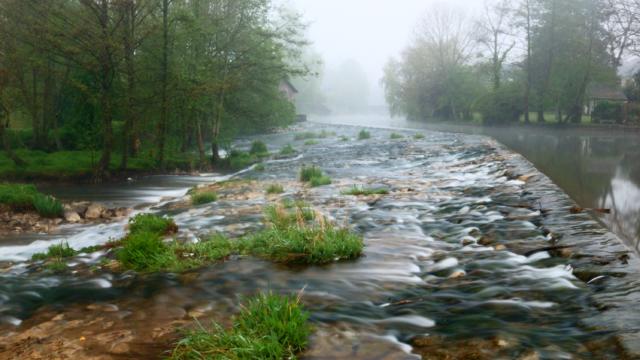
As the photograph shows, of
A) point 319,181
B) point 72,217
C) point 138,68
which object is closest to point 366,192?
point 319,181

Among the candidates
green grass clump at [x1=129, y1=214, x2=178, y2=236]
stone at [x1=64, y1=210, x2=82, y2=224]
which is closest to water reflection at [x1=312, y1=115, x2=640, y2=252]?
green grass clump at [x1=129, y1=214, x2=178, y2=236]

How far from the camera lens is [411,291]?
705 centimetres

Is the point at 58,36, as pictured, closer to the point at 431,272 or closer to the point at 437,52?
the point at 431,272

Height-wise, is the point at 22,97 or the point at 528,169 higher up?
the point at 22,97

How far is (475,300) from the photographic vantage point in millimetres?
6523

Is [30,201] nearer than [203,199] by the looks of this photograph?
Yes

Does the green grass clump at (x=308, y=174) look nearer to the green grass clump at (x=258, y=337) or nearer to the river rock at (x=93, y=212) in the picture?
the river rock at (x=93, y=212)

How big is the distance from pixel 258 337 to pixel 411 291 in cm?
256

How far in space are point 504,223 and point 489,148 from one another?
722 inches

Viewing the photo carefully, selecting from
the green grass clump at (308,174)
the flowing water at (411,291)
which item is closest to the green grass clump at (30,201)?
the flowing water at (411,291)

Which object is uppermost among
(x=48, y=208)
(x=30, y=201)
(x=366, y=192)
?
(x=366, y=192)

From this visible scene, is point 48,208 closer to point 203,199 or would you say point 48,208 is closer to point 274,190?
point 203,199

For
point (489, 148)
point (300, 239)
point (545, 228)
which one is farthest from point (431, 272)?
point (489, 148)

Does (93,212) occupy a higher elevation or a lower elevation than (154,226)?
lower
